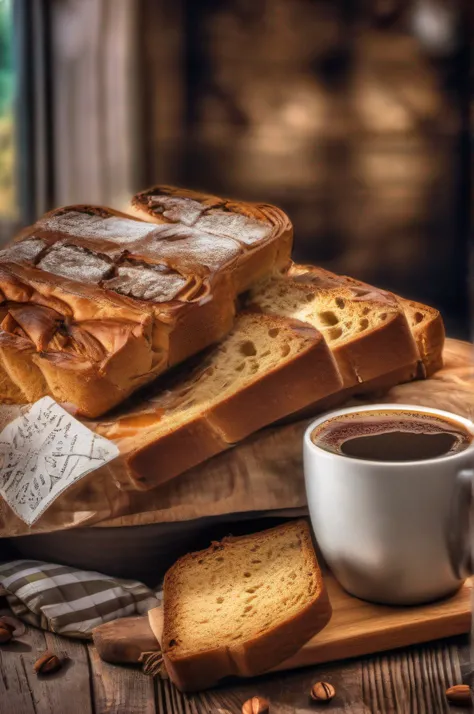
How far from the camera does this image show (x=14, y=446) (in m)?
0.65

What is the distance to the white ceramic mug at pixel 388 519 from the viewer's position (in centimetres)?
59

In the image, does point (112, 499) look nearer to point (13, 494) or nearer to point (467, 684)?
point (13, 494)

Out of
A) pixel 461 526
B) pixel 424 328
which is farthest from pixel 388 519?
pixel 424 328

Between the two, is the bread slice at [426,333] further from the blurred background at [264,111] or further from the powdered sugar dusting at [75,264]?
the powdered sugar dusting at [75,264]

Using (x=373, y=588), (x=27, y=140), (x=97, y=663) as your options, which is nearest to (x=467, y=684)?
(x=373, y=588)

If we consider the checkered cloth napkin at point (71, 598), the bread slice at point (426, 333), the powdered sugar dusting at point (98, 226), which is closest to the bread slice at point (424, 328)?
the bread slice at point (426, 333)

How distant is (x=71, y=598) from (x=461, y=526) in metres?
0.28

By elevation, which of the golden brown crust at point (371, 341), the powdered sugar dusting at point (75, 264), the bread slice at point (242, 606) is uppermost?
the powdered sugar dusting at point (75, 264)

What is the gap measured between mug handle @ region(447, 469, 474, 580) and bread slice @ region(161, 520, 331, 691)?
9cm

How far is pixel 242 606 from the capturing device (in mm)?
625

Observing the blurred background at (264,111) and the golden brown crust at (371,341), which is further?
the golden brown crust at (371,341)

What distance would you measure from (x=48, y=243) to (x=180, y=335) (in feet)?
0.37

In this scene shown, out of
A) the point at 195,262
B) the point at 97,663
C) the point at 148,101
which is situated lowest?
the point at 97,663

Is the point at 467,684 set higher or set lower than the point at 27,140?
lower
